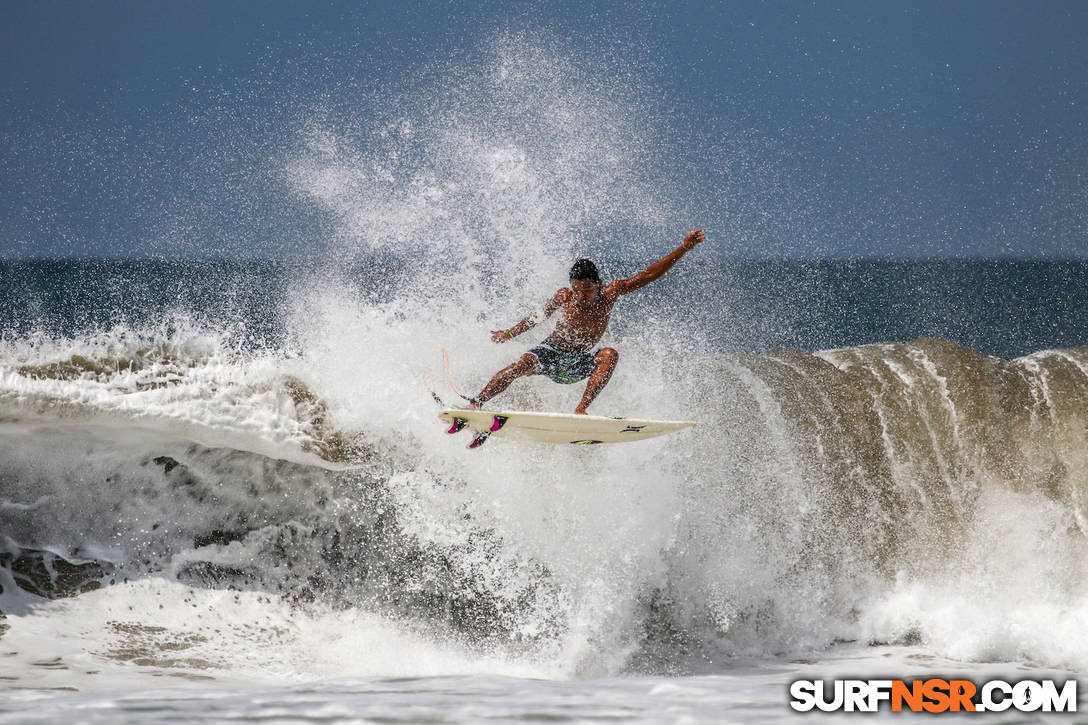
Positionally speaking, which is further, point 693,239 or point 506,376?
point 506,376

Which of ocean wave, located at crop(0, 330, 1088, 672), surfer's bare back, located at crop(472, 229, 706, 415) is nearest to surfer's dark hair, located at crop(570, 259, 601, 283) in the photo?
surfer's bare back, located at crop(472, 229, 706, 415)

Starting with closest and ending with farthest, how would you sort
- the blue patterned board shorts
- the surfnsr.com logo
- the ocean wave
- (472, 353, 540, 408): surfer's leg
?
1. the surfnsr.com logo
2. (472, 353, 540, 408): surfer's leg
3. the ocean wave
4. the blue patterned board shorts

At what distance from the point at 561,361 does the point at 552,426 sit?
0.73m

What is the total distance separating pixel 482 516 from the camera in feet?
22.5

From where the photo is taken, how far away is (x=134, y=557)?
6.66m

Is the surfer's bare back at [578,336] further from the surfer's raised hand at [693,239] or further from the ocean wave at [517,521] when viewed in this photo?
the ocean wave at [517,521]

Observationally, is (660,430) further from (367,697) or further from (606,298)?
(367,697)

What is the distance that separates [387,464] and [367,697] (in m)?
2.81

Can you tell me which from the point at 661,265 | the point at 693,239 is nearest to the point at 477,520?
the point at 661,265

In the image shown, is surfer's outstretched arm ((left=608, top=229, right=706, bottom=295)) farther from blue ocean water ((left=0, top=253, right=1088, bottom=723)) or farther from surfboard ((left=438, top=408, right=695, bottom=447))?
blue ocean water ((left=0, top=253, right=1088, bottom=723))

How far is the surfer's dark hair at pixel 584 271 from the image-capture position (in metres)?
6.46

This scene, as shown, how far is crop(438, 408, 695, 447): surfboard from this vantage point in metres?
6.00

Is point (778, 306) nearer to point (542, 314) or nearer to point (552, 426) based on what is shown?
point (542, 314)

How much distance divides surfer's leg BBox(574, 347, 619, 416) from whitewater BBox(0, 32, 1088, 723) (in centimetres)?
78
